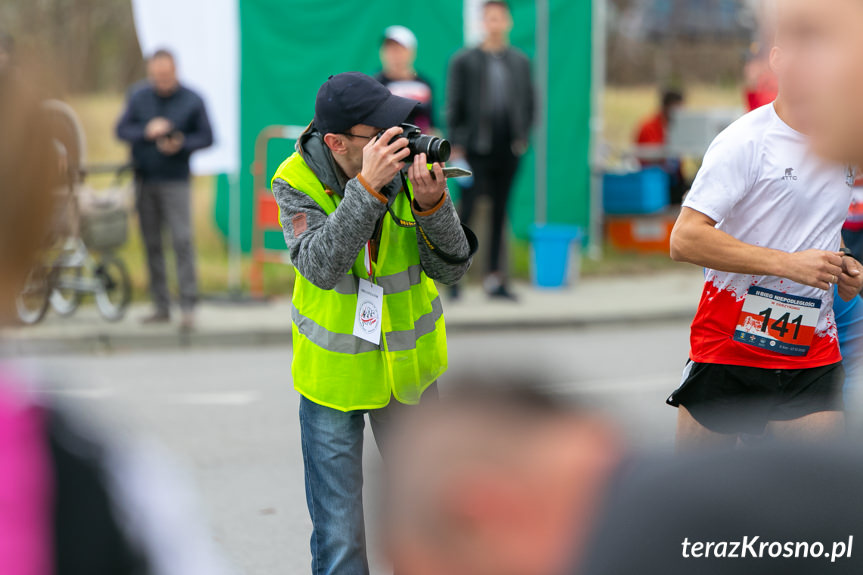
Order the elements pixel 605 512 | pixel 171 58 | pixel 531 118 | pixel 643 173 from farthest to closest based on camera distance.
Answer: pixel 643 173
pixel 531 118
pixel 171 58
pixel 605 512

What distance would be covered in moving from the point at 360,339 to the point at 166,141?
21.9 ft

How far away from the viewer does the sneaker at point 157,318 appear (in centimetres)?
1010

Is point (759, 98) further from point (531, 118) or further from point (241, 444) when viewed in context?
point (531, 118)

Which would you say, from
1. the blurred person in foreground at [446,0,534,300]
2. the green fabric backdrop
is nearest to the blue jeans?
the blurred person in foreground at [446,0,534,300]

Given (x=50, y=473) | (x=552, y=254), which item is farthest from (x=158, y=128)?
(x=50, y=473)

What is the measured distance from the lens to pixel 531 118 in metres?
11.1

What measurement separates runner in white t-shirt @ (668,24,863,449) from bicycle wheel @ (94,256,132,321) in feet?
24.5

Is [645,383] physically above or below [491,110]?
below

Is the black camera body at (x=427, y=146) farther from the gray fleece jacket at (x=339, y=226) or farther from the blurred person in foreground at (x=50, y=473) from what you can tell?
the blurred person in foreground at (x=50, y=473)

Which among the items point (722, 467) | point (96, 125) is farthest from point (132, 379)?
point (96, 125)

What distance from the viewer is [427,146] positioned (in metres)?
3.22

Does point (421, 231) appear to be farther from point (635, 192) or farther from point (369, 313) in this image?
point (635, 192)

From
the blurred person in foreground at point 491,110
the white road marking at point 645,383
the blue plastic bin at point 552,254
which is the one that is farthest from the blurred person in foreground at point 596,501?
the blue plastic bin at point 552,254

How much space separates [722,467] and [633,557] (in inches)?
4.3
